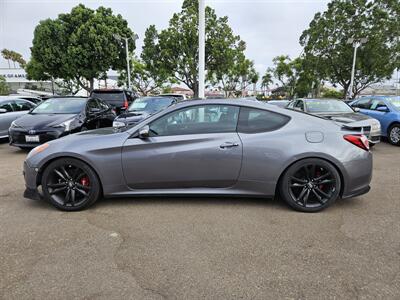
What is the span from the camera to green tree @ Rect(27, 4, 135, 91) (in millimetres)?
20922

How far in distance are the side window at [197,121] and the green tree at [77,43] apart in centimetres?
1998

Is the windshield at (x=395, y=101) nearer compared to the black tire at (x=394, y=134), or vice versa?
the black tire at (x=394, y=134)

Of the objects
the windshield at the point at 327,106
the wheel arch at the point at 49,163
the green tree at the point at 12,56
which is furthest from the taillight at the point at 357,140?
the green tree at the point at 12,56

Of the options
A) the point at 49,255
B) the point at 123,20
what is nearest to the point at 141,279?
the point at 49,255

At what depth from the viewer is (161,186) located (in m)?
3.69

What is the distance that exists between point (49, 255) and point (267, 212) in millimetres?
2465

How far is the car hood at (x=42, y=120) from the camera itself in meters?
6.89

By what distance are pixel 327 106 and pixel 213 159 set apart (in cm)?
602

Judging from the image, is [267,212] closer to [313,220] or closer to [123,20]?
[313,220]

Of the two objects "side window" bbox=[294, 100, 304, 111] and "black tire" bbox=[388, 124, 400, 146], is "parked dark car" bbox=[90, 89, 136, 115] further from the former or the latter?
"black tire" bbox=[388, 124, 400, 146]

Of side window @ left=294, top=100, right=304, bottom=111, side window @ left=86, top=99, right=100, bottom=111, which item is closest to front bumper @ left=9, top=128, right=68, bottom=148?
side window @ left=86, top=99, right=100, bottom=111

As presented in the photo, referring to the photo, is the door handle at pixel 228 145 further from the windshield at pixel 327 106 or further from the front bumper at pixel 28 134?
the windshield at pixel 327 106

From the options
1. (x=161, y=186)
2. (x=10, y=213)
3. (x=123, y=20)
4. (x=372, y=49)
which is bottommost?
(x=10, y=213)

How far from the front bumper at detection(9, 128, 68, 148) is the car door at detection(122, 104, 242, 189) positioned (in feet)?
13.4
